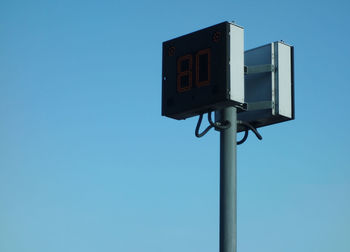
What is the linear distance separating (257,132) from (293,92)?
1.97ft

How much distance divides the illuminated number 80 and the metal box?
59 cm

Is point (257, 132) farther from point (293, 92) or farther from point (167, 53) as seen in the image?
point (167, 53)

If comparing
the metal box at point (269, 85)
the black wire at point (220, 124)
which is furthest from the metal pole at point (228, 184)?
the metal box at point (269, 85)

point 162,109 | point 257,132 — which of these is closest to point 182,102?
point 162,109

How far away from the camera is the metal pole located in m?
8.35

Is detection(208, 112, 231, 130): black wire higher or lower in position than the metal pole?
higher

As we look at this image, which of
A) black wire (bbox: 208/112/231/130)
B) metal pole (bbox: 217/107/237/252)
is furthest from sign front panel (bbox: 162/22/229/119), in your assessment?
→ metal pole (bbox: 217/107/237/252)

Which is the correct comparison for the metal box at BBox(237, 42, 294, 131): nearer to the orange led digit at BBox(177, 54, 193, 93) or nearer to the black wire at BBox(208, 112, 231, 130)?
the black wire at BBox(208, 112, 231, 130)

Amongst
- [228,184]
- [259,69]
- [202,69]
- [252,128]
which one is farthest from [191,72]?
[228,184]

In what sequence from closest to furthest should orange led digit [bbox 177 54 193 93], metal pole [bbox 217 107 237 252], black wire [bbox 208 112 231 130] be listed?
metal pole [bbox 217 107 237 252], black wire [bbox 208 112 231 130], orange led digit [bbox 177 54 193 93]

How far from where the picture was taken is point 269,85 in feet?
30.0

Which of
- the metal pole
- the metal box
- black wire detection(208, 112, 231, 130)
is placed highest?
the metal box

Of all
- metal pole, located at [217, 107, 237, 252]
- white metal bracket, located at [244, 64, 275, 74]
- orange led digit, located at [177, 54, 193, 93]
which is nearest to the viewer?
metal pole, located at [217, 107, 237, 252]

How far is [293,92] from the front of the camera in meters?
9.30
